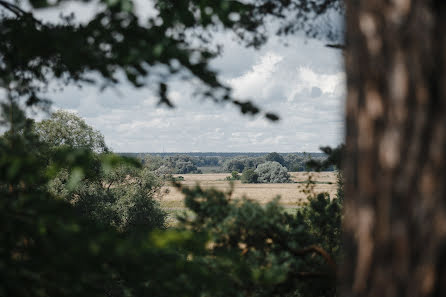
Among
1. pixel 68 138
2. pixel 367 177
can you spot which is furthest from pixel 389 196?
pixel 68 138

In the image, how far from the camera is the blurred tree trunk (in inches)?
59.3

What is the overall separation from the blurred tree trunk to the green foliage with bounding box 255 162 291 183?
63452mm

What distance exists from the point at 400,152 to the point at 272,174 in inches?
2535

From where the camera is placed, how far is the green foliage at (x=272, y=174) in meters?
65.1

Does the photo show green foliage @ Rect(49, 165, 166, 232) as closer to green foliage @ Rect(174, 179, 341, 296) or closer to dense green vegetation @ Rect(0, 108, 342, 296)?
green foliage @ Rect(174, 179, 341, 296)

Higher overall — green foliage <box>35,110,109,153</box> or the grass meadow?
green foliage <box>35,110,109,153</box>

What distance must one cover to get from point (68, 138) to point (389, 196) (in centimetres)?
2533

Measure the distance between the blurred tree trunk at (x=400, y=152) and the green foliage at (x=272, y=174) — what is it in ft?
208

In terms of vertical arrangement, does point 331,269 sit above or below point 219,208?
below

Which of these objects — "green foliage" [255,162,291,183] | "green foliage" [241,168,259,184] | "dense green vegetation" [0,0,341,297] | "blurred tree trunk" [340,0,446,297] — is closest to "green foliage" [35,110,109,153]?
"dense green vegetation" [0,0,341,297]

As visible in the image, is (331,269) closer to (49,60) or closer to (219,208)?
(219,208)

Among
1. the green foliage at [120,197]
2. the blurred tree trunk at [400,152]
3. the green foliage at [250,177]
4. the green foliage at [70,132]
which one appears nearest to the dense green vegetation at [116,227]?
the blurred tree trunk at [400,152]

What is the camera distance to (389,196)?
1.58 meters

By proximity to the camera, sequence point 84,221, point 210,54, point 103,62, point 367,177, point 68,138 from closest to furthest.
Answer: point 367,177 < point 84,221 < point 103,62 < point 210,54 < point 68,138
